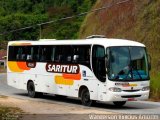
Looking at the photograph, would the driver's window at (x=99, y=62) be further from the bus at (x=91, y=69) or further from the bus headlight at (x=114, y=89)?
the bus headlight at (x=114, y=89)

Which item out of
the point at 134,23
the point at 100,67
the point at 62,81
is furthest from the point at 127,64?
the point at 134,23

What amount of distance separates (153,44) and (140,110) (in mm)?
20641

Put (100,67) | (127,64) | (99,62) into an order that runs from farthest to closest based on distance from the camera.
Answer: (99,62) → (100,67) → (127,64)

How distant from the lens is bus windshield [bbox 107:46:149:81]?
20.4m

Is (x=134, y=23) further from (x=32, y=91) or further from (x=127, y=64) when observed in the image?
(x=127, y=64)

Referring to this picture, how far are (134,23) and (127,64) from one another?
24.1m

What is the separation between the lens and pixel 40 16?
10644cm

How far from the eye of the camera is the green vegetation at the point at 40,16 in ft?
326

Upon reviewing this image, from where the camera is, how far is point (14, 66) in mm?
28719

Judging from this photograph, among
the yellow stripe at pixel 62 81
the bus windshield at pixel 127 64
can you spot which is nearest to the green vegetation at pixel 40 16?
the yellow stripe at pixel 62 81

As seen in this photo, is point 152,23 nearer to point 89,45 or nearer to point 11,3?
point 89,45

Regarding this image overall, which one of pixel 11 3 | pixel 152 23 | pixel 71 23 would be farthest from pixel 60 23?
pixel 152 23

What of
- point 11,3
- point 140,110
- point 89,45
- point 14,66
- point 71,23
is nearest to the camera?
point 140,110

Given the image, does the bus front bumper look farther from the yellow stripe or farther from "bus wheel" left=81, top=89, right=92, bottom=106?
the yellow stripe
